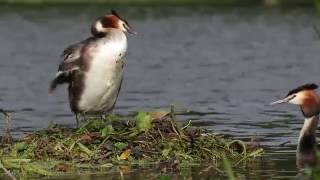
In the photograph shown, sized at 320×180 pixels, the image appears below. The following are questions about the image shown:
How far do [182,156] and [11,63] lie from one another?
12.7 meters

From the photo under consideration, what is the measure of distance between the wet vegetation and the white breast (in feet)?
1.70

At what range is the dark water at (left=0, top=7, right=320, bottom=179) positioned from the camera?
634 inches

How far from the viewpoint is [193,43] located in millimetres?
28406

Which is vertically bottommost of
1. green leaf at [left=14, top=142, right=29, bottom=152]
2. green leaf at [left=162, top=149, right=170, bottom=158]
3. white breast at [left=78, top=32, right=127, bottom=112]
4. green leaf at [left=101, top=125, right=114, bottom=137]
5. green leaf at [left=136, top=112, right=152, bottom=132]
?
green leaf at [left=162, top=149, right=170, bottom=158]

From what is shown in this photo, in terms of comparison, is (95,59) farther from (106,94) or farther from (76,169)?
(76,169)

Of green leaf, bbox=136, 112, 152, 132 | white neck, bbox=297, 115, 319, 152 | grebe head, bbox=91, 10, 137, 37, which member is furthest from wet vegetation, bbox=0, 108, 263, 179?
grebe head, bbox=91, 10, 137, 37

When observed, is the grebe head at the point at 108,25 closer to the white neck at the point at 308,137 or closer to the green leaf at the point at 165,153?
the green leaf at the point at 165,153

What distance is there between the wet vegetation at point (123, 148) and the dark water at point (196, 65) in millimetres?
526

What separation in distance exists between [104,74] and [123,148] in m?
1.06

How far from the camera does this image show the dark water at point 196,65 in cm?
1609

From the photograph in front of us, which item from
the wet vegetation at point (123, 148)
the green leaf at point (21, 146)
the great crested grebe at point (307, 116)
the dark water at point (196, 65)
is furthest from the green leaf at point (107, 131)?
the great crested grebe at point (307, 116)

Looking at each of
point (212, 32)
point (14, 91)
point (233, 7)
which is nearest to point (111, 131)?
point (14, 91)

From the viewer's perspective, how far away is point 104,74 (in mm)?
12898

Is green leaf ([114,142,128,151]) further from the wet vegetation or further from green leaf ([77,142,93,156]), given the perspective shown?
green leaf ([77,142,93,156])
